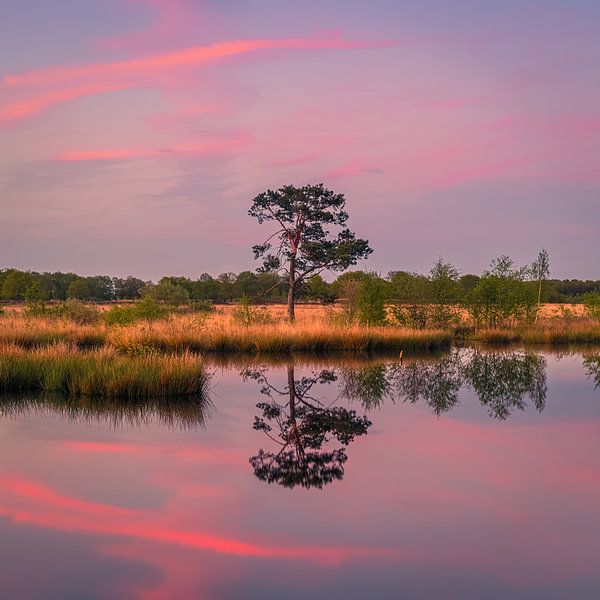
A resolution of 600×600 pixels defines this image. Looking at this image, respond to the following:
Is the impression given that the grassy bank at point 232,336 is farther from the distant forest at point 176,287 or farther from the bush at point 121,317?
the distant forest at point 176,287

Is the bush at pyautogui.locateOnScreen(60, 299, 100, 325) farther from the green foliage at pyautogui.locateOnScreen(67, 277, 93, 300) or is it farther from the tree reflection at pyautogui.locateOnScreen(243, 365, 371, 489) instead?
the green foliage at pyautogui.locateOnScreen(67, 277, 93, 300)

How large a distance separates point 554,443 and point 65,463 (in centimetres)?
814

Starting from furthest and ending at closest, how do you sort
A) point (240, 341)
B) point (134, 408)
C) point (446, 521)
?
point (240, 341) → point (134, 408) → point (446, 521)

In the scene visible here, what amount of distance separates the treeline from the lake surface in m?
22.8

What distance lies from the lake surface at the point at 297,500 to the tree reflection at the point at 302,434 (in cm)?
6

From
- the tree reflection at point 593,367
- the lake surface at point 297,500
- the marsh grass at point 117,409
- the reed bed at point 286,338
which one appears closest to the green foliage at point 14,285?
the reed bed at point 286,338

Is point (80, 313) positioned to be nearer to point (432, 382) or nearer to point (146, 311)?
point (146, 311)

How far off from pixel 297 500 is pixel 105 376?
31.6 ft

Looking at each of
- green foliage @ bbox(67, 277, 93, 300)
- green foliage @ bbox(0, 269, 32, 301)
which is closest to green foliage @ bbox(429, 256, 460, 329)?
green foliage @ bbox(0, 269, 32, 301)

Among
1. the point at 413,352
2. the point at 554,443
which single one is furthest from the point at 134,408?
the point at 413,352

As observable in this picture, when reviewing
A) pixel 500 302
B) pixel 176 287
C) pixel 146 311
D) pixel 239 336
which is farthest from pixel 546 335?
pixel 176 287

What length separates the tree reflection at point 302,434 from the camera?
976 centimetres

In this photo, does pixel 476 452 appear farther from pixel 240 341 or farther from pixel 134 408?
pixel 240 341

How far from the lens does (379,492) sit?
8883mm
